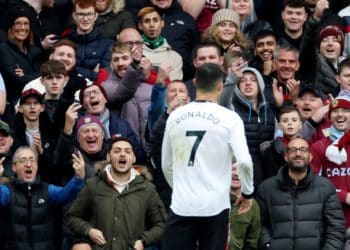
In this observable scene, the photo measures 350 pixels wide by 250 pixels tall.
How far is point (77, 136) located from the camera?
62.2 feet

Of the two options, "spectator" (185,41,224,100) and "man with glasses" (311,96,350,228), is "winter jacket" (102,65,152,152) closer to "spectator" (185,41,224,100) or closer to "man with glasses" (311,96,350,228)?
"spectator" (185,41,224,100)

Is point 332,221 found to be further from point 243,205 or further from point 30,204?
point 30,204

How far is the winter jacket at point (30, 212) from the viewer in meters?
18.1

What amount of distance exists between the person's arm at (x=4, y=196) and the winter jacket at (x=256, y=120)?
111 inches

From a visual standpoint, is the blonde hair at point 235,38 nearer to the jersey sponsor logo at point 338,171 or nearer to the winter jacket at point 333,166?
the winter jacket at point 333,166

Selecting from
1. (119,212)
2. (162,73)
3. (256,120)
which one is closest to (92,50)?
(162,73)

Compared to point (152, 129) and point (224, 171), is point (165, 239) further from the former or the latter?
point (152, 129)

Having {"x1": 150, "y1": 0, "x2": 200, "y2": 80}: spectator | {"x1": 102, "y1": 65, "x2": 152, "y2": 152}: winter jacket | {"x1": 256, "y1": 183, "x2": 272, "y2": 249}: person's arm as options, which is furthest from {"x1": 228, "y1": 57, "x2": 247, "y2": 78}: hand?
{"x1": 150, "y1": 0, "x2": 200, "y2": 80}: spectator

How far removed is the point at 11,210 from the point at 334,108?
4.02m

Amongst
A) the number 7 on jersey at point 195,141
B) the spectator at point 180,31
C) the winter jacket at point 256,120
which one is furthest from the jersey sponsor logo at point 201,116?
the spectator at point 180,31

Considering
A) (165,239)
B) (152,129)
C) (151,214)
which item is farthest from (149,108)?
(165,239)

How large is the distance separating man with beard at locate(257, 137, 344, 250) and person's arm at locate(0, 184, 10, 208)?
2.84 metres

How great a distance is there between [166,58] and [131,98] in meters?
1.32

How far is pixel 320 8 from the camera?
70.6 ft
